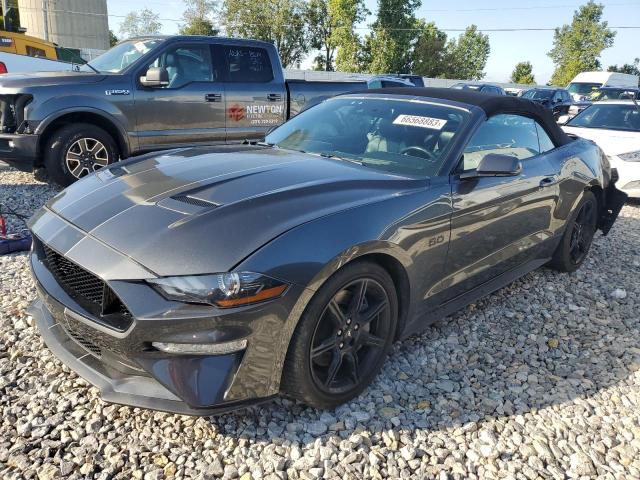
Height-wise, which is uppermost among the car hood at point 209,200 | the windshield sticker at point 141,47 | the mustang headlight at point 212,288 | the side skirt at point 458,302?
the windshield sticker at point 141,47

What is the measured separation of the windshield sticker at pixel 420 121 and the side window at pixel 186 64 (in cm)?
414

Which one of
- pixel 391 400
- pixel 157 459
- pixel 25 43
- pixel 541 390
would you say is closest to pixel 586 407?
pixel 541 390

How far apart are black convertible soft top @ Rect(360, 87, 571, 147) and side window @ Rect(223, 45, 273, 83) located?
372cm

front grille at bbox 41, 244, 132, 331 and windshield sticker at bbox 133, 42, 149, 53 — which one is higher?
windshield sticker at bbox 133, 42, 149, 53

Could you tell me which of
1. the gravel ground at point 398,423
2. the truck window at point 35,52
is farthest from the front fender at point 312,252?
the truck window at point 35,52

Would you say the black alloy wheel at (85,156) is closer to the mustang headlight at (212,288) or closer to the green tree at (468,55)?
the mustang headlight at (212,288)

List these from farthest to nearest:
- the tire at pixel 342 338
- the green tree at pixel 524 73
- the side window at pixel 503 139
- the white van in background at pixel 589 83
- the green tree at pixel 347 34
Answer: the green tree at pixel 524 73
the green tree at pixel 347 34
the white van in background at pixel 589 83
the side window at pixel 503 139
the tire at pixel 342 338

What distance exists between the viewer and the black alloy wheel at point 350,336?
2.49 metres

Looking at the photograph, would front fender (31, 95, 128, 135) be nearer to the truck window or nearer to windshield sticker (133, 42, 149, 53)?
windshield sticker (133, 42, 149, 53)

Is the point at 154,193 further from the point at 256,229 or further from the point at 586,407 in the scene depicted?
the point at 586,407

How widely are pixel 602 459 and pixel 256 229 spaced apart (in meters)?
1.98

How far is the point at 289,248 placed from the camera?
220cm

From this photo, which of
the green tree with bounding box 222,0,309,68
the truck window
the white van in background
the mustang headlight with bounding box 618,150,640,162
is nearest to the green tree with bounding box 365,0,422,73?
the green tree with bounding box 222,0,309,68

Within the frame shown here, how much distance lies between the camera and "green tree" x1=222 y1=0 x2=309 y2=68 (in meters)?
44.1
